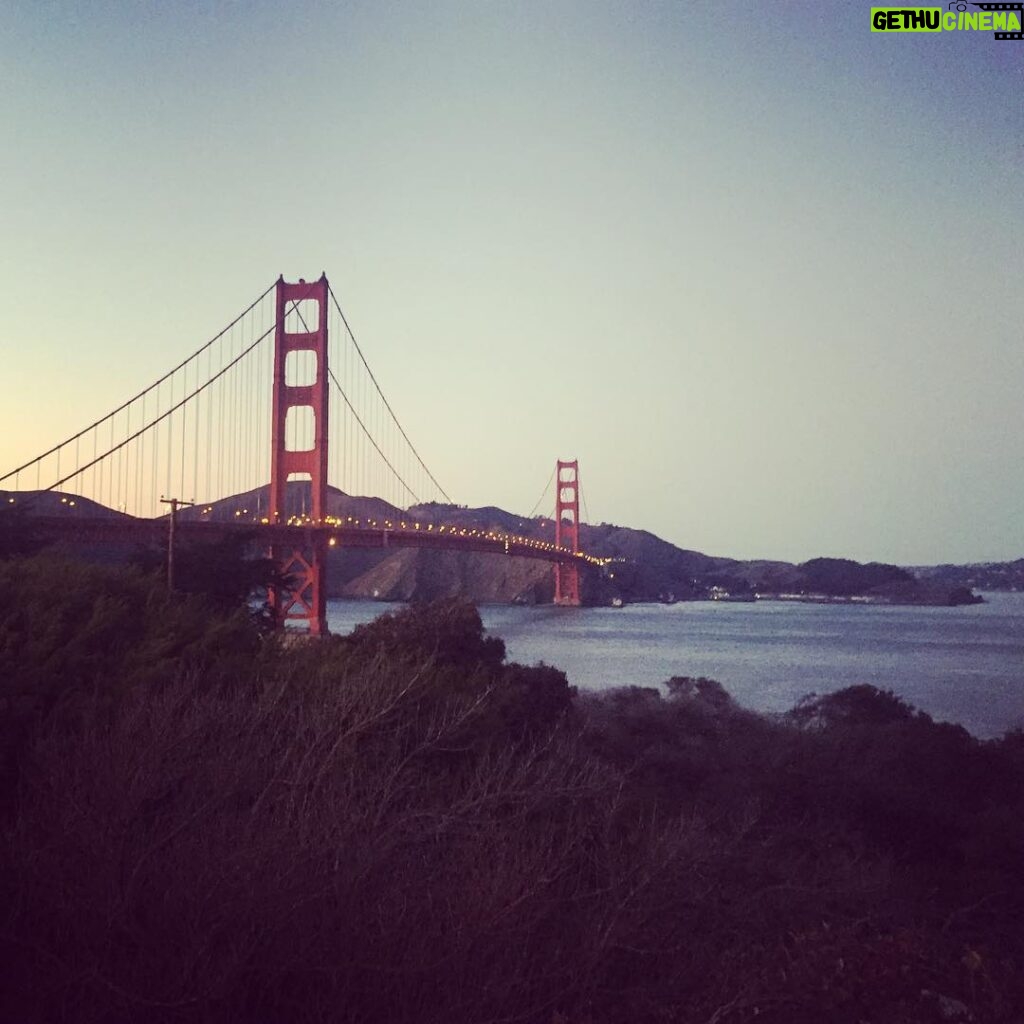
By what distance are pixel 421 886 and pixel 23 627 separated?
355cm

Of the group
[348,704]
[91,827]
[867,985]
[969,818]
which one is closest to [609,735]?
[969,818]

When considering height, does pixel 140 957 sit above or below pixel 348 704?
below

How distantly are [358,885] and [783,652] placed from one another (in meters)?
31.0

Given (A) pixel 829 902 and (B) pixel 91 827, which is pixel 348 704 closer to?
(B) pixel 91 827

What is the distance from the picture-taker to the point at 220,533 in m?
18.9

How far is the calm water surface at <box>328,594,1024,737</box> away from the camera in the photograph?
22.6 m

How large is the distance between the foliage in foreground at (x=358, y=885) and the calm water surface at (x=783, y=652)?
13.5 m

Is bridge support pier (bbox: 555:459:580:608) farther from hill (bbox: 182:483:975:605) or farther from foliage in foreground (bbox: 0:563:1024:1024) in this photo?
foliage in foreground (bbox: 0:563:1024:1024)

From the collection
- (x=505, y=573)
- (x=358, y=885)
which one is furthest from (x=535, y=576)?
(x=358, y=885)

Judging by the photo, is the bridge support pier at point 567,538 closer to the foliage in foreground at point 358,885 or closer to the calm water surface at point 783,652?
the calm water surface at point 783,652

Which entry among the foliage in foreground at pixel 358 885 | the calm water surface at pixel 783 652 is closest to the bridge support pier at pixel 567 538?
the calm water surface at pixel 783 652

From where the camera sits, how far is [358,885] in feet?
13.1

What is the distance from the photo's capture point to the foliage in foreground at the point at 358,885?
3748 mm

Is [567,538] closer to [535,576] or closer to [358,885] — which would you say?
[535,576]
